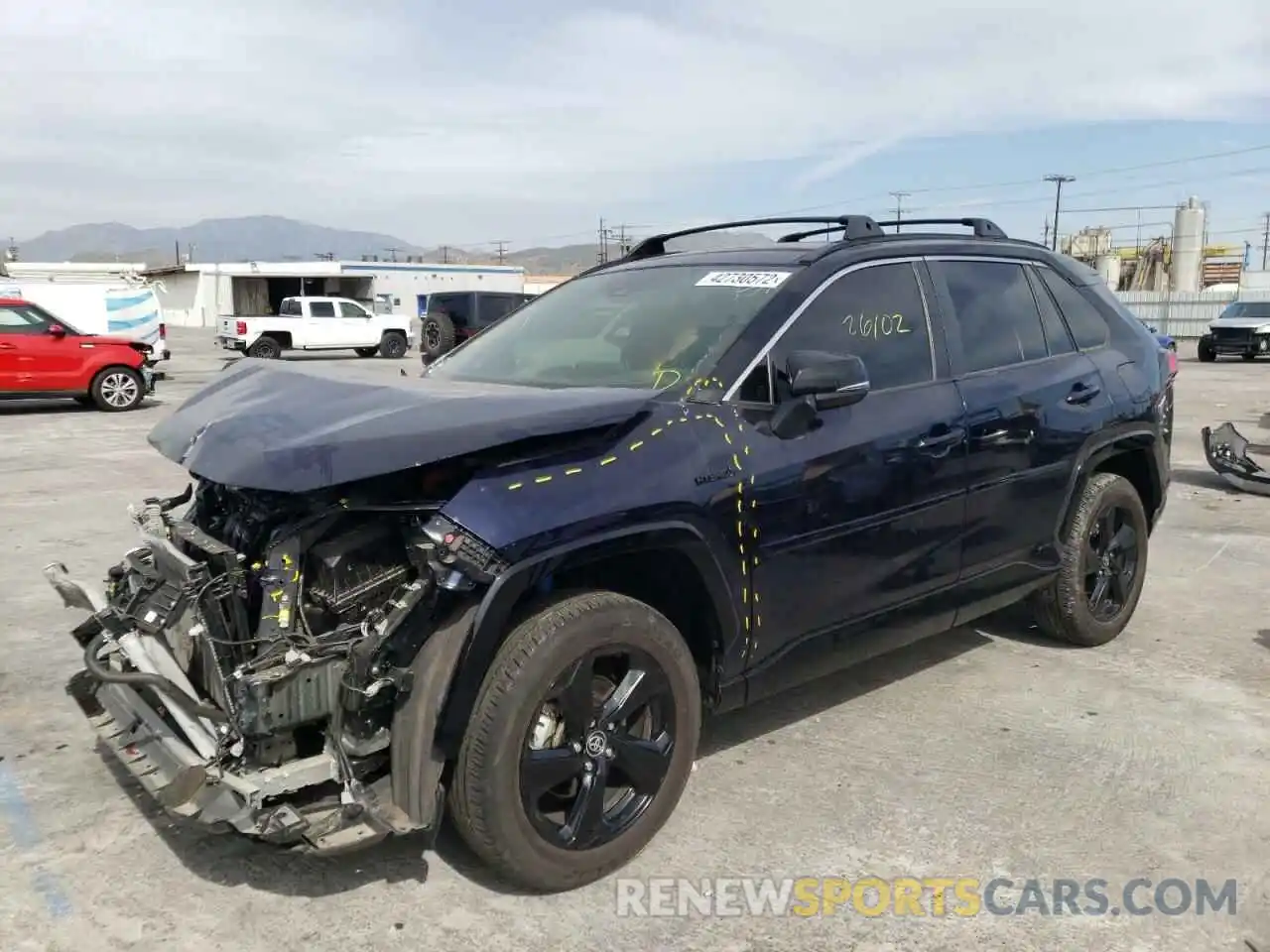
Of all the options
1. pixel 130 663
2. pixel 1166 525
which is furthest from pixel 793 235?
pixel 1166 525

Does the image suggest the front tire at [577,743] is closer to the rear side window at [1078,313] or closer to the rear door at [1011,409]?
the rear door at [1011,409]

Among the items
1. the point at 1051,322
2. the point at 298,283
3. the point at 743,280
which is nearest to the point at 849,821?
the point at 743,280

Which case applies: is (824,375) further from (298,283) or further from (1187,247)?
(1187,247)

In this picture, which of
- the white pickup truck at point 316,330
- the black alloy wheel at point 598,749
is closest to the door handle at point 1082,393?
the black alloy wheel at point 598,749

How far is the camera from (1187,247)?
65.8 metres

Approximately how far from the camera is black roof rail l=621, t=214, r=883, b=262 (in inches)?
164

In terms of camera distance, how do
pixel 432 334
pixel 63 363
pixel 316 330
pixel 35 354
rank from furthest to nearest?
pixel 316 330, pixel 432 334, pixel 63 363, pixel 35 354

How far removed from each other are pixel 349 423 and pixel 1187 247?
7410 centimetres

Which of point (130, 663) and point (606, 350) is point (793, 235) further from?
point (130, 663)

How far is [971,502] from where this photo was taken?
4059 mm

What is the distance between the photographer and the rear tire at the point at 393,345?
106 ft

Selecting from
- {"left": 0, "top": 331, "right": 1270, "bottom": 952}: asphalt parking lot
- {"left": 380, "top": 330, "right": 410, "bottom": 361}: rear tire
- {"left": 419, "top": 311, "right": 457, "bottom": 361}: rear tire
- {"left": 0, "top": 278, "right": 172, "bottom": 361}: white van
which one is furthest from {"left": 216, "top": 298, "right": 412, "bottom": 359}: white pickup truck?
{"left": 0, "top": 331, "right": 1270, "bottom": 952}: asphalt parking lot

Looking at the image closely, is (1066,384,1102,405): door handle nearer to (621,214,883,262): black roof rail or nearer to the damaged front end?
(621,214,883,262): black roof rail

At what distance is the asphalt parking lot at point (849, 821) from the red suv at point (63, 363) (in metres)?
11.6
